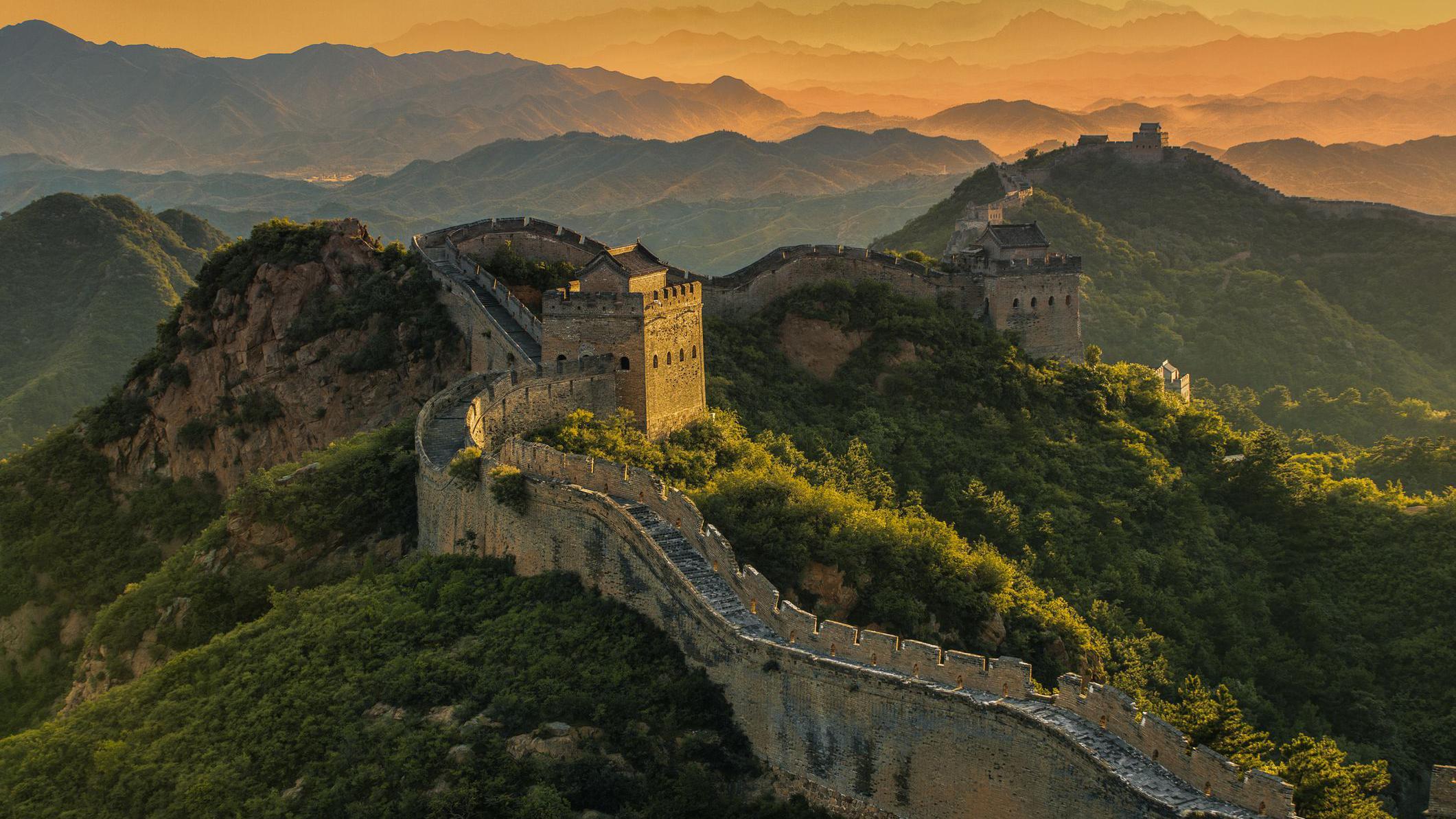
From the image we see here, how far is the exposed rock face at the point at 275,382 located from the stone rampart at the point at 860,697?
19212 mm

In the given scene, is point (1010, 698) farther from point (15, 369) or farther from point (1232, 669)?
point (15, 369)

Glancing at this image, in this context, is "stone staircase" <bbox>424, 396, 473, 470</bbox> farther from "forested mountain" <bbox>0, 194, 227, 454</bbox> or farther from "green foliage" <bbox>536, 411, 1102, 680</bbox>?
"forested mountain" <bbox>0, 194, 227, 454</bbox>

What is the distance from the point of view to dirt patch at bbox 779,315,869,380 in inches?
1751

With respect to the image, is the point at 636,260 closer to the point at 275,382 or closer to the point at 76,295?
the point at 275,382

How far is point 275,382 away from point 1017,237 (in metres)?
27.1

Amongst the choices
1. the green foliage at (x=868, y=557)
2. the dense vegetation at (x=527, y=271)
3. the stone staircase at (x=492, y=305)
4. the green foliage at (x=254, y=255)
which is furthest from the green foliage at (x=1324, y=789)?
the green foliage at (x=254, y=255)

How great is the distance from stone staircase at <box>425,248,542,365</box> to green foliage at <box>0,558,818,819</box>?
39.0 ft

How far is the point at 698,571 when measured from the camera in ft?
74.0

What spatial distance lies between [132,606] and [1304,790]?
26889 millimetres

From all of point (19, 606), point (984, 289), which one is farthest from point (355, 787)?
point (984, 289)

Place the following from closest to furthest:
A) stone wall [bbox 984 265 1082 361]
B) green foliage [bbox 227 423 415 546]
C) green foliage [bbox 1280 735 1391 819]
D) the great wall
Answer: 1. the great wall
2. green foliage [bbox 1280 735 1391 819]
3. green foliage [bbox 227 423 415 546]
4. stone wall [bbox 984 265 1082 361]

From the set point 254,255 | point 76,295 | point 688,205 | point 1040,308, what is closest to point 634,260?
point 1040,308

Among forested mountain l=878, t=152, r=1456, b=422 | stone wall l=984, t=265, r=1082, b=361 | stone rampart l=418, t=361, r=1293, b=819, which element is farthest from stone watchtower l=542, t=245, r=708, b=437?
forested mountain l=878, t=152, r=1456, b=422

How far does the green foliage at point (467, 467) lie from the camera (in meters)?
27.1
